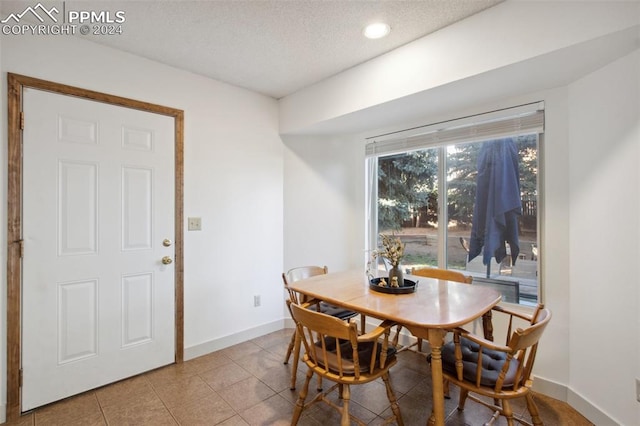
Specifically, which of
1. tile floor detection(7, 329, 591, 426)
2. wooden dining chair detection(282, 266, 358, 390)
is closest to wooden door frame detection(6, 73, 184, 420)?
tile floor detection(7, 329, 591, 426)

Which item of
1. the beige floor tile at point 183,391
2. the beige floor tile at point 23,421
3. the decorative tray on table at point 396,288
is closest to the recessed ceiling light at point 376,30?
the decorative tray on table at point 396,288

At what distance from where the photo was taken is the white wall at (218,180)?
221 centimetres

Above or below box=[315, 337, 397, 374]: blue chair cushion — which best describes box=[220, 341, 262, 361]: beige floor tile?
below

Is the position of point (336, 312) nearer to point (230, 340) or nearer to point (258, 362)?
point (258, 362)

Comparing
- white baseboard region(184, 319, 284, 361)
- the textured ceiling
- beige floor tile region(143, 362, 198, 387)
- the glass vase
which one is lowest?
beige floor tile region(143, 362, 198, 387)

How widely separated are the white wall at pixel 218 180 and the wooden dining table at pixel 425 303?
104 centimetres

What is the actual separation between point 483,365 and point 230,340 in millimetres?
2198

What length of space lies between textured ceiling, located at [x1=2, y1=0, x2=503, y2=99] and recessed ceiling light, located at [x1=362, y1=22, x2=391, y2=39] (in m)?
0.05

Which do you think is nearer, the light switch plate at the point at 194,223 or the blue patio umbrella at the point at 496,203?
the blue patio umbrella at the point at 496,203

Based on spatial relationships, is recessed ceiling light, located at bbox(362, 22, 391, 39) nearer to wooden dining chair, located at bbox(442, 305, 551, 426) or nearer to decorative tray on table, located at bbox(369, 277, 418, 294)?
decorative tray on table, located at bbox(369, 277, 418, 294)

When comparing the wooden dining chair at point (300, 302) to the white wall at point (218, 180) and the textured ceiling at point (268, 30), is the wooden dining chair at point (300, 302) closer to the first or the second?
the white wall at point (218, 180)

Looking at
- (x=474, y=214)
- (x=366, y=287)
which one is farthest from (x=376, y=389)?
(x=474, y=214)

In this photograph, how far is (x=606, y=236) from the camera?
1786mm

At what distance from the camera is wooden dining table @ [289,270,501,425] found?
144cm
